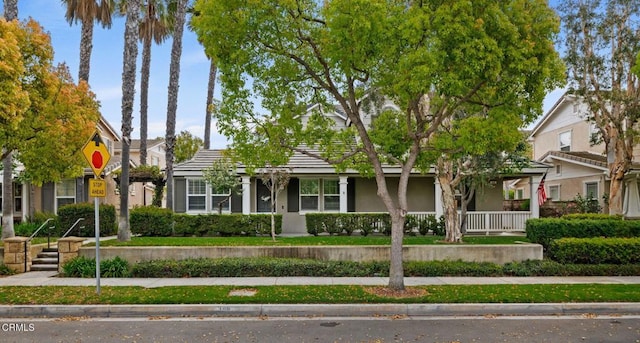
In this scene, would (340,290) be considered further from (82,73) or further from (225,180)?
(82,73)

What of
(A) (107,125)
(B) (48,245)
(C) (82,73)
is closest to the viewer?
(B) (48,245)

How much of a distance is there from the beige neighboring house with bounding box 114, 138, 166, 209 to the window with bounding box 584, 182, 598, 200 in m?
26.9

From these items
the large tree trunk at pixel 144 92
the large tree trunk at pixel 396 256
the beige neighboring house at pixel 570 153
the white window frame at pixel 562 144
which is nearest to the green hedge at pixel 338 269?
the large tree trunk at pixel 396 256

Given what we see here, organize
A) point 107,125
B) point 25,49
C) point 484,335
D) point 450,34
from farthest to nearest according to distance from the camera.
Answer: point 107,125
point 25,49
point 450,34
point 484,335

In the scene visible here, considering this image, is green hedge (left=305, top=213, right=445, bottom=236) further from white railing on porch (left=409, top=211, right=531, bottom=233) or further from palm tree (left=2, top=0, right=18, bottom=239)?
palm tree (left=2, top=0, right=18, bottom=239)

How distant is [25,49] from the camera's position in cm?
1252

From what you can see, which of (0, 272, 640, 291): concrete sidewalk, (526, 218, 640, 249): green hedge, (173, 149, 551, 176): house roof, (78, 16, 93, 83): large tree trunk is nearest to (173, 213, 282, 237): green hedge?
(173, 149, 551, 176): house roof

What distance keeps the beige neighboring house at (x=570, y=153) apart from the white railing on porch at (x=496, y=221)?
3.99 meters

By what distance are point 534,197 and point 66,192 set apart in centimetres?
2352

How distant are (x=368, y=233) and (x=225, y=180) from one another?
258 inches

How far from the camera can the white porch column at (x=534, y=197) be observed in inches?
817

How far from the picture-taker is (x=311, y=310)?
9.05 metres

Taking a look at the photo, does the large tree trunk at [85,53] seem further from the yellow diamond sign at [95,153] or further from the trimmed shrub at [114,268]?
the yellow diamond sign at [95,153]

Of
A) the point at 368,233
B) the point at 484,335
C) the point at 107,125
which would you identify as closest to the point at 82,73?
the point at 107,125
